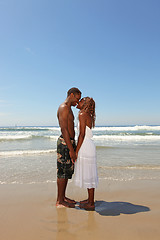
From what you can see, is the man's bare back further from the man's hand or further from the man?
the man's hand

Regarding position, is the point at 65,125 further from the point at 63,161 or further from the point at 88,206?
the point at 88,206

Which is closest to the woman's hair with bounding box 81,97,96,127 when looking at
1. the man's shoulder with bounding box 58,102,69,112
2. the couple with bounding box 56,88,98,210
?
the couple with bounding box 56,88,98,210

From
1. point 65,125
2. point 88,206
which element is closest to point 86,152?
point 65,125

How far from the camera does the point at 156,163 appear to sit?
716cm

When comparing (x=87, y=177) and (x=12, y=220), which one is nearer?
(x=12, y=220)

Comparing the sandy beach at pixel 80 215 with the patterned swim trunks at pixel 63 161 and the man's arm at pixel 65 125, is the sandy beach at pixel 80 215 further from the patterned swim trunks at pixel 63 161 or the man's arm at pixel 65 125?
the man's arm at pixel 65 125

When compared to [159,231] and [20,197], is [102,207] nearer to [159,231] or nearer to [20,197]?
[159,231]

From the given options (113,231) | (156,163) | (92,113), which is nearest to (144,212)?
(113,231)

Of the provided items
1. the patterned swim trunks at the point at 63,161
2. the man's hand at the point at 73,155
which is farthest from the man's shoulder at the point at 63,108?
the man's hand at the point at 73,155

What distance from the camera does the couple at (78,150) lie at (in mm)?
3244

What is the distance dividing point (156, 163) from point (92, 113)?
197 inches

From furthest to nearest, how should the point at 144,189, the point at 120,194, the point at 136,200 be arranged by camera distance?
the point at 144,189
the point at 120,194
the point at 136,200

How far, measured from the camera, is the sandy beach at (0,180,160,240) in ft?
8.25

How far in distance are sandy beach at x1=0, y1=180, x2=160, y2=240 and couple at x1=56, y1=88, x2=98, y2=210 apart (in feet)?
1.16
